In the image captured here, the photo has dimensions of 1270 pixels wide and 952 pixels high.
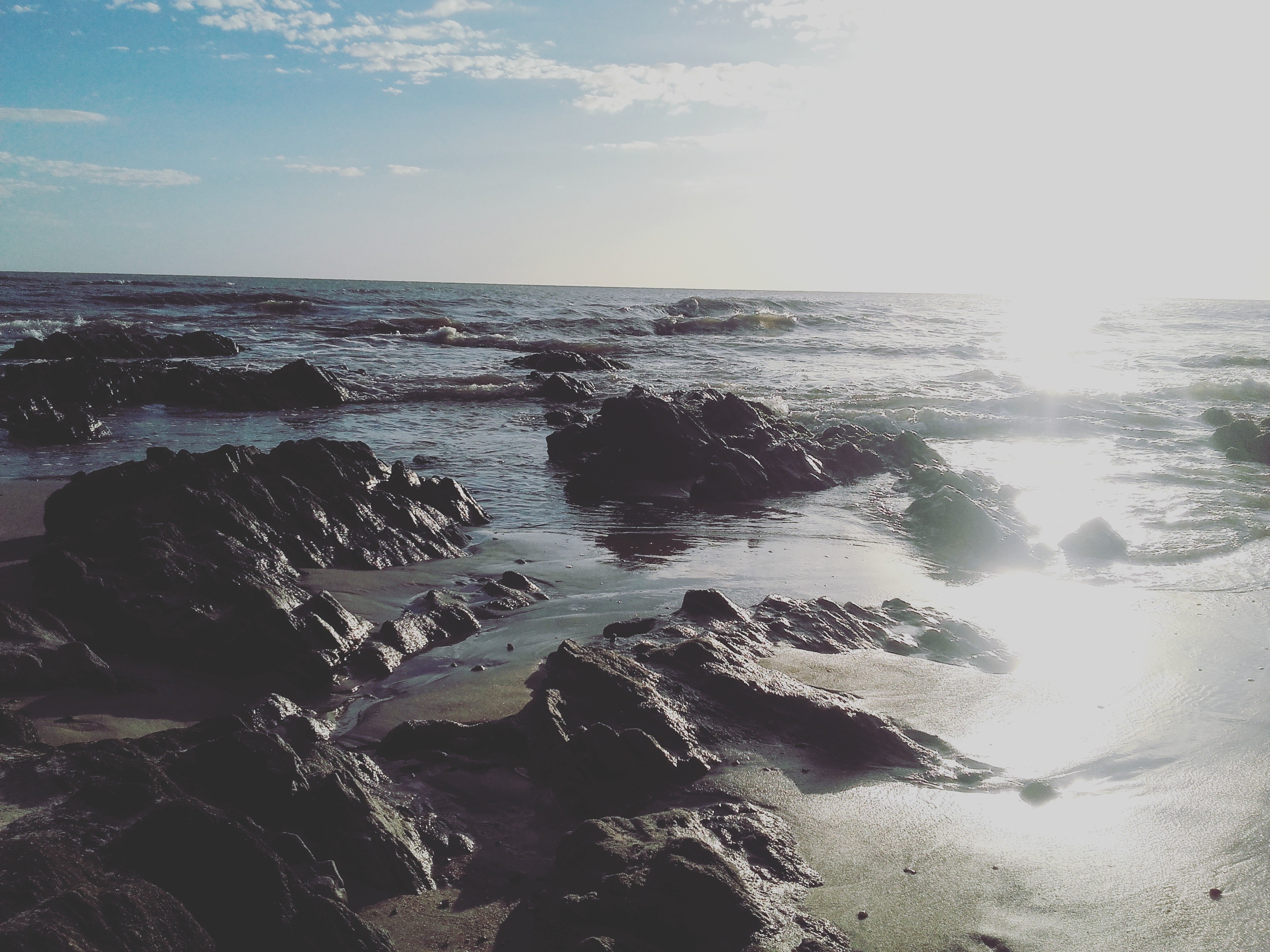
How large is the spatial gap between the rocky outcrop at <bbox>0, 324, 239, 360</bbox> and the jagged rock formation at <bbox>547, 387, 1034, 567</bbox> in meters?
15.9

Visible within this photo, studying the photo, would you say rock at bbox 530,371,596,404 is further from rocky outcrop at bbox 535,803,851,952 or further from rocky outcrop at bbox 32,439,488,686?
rocky outcrop at bbox 535,803,851,952

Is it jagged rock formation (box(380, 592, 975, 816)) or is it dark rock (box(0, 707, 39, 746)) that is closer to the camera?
dark rock (box(0, 707, 39, 746))

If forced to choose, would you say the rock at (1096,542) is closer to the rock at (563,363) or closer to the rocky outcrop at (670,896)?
the rocky outcrop at (670,896)

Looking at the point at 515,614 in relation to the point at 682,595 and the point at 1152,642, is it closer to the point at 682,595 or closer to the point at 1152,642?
the point at 682,595

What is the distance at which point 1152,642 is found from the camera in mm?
5172

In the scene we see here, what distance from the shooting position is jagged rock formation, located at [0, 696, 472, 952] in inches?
76.8

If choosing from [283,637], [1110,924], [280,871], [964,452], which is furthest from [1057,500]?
[280,871]

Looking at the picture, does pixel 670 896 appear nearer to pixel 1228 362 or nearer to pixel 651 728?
pixel 651 728

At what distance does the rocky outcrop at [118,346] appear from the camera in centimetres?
2102

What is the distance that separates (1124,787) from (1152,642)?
2.18 meters

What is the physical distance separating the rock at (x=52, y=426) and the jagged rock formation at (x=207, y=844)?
10.2 metres

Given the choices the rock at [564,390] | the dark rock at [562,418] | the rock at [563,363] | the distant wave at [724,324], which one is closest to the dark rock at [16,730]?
the dark rock at [562,418]

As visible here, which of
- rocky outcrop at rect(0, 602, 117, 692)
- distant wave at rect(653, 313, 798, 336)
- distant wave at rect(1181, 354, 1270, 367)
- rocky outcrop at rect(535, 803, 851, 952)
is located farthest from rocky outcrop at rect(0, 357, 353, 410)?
distant wave at rect(1181, 354, 1270, 367)

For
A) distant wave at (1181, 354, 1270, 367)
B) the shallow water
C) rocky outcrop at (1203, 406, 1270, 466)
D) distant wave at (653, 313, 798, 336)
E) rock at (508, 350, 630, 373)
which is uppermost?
distant wave at (653, 313, 798, 336)
